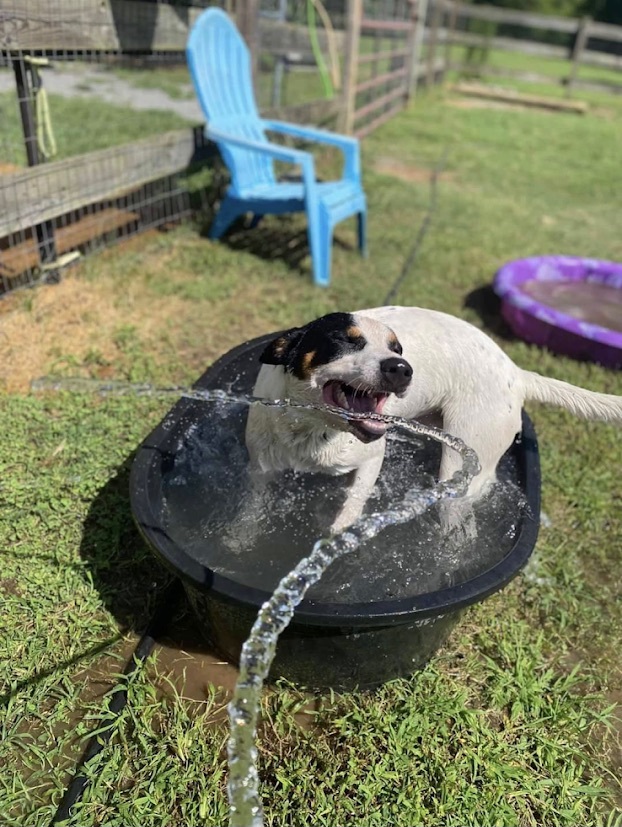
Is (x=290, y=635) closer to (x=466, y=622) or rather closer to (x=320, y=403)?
(x=320, y=403)

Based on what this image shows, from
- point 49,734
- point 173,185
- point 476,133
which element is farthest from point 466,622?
point 476,133

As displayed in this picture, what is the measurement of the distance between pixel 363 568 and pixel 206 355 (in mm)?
2092

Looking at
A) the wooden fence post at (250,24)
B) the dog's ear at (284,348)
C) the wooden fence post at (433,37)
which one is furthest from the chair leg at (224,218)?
the wooden fence post at (433,37)

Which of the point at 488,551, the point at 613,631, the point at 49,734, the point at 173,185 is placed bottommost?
the point at 613,631

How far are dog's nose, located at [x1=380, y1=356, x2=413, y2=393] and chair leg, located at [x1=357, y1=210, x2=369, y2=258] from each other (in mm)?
4146

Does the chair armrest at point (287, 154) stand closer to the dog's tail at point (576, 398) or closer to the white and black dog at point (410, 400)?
A: the white and black dog at point (410, 400)

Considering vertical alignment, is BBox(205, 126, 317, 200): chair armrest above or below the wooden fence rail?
below

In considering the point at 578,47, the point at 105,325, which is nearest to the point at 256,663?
the point at 105,325

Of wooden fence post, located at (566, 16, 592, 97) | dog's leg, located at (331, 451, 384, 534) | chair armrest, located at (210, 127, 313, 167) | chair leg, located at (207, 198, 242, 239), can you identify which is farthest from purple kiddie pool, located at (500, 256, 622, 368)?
wooden fence post, located at (566, 16, 592, 97)

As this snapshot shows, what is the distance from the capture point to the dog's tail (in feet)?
8.48

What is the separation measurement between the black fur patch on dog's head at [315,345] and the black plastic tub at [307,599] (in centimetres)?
63

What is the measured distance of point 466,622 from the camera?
2668 millimetres

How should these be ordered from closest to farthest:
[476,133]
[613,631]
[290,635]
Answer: [290,635] → [613,631] → [476,133]

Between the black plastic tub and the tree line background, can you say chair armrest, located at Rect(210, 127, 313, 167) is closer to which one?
the black plastic tub
